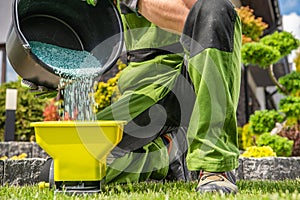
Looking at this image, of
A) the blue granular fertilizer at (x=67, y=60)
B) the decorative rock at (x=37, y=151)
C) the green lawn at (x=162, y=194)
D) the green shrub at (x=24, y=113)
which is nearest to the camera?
the green lawn at (x=162, y=194)

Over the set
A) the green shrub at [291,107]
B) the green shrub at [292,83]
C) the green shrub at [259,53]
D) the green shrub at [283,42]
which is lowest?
the green shrub at [291,107]

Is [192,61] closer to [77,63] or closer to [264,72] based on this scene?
[77,63]

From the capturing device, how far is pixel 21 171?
251 cm

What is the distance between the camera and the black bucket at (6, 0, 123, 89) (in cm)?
194

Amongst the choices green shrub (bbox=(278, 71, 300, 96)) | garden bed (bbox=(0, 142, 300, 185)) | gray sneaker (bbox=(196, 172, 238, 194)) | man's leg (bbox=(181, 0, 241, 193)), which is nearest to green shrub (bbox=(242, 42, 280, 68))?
green shrub (bbox=(278, 71, 300, 96))

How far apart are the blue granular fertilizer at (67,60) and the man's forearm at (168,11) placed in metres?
0.39

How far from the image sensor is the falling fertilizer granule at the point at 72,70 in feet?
5.92

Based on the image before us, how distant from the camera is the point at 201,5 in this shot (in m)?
1.51

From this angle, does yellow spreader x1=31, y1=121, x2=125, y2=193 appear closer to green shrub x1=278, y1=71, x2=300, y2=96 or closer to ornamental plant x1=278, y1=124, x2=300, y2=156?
ornamental plant x1=278, y1=124, x2=300, y2=156

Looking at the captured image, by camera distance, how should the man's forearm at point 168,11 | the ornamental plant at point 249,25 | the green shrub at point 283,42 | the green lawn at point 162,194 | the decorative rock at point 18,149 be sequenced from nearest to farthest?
the green lawn at point 162,194, the man's forearm at point 168,11, the decorative rock at point 18,149, the green shrub at point 283,42, the ornamental plant at point 249,25

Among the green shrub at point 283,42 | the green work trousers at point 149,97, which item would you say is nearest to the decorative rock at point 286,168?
the green work trousers at point 149,97

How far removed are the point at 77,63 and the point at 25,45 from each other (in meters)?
0.32

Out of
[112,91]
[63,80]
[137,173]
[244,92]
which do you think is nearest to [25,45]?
[63,80]

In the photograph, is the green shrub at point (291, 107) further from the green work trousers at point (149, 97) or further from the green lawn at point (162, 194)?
the green lawn at point (162, 194)
